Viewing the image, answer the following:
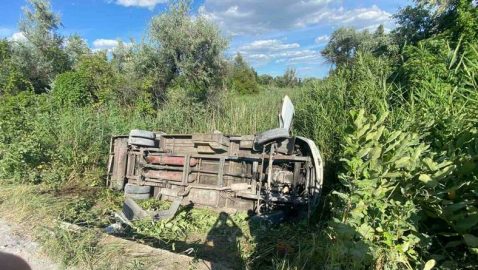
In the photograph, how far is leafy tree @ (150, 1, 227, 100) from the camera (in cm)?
1254

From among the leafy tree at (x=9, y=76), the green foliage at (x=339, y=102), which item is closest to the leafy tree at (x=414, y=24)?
the green foliage at (x=339, y=102)

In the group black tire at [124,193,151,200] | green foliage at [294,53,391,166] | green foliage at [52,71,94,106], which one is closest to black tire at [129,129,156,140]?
black tire at [124,193,151,200]

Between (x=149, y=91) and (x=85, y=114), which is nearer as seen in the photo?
(x=85, y=114)

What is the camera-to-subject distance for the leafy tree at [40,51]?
783 inches

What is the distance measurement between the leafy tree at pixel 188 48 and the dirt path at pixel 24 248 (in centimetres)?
869

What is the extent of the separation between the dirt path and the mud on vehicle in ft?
7.95

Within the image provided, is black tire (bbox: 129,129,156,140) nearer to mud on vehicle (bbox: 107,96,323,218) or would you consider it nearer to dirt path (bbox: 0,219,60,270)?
mud on vehicle (bbox: 107,96,323,218)

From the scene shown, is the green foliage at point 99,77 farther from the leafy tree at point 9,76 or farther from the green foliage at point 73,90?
the leafy tree at point 9,76

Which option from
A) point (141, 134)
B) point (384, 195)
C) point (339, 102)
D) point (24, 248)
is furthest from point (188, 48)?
point (384, 195)

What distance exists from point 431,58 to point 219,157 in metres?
4.30

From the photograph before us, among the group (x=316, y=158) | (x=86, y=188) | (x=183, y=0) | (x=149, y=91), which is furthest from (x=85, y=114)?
(x=316, y=158)

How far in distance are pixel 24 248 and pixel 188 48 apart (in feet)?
31.4

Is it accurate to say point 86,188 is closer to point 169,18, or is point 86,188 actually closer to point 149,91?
point 149,91

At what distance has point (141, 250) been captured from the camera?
13.6 feet
